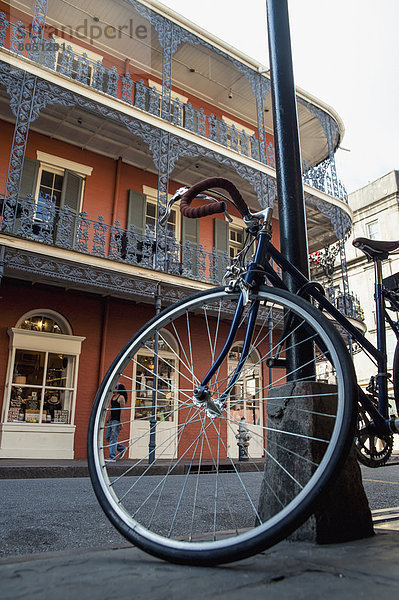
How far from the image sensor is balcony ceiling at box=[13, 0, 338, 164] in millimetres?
11117

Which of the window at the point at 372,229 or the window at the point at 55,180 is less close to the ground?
the window at the point at 372,229

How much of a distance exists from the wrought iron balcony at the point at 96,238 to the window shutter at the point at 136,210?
34 centimetres

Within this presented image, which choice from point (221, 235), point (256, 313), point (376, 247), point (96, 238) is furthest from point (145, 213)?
point (256, 313)

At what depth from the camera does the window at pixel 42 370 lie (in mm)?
9047

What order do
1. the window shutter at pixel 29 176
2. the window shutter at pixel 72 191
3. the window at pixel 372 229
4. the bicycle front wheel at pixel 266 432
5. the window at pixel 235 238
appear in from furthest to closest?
1. the window at pixel 372 229
2. the window at pixel 235 238
3. the window shutter at pixel 72 191
4. the window shutter at pixel 29 176
5. the bicycle front wheel at pixel 266 432

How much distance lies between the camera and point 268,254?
177 centimetres

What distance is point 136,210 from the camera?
37.1ft

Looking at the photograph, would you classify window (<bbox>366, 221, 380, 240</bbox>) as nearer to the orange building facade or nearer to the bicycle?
the orange building facade

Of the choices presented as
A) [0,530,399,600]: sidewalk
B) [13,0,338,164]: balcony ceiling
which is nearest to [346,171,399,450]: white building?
[13,0,338,164]: balcony ceiling

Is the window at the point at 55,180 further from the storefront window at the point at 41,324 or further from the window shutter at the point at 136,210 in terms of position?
the storefront window at the point at 41,324

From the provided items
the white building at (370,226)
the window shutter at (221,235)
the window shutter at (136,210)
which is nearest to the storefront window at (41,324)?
the window shutter at (136,210)

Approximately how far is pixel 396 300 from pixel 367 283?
2597 centimetres

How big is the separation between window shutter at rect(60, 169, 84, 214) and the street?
7.47 m

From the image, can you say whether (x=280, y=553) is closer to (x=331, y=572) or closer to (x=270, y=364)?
(x=331, y=572)
